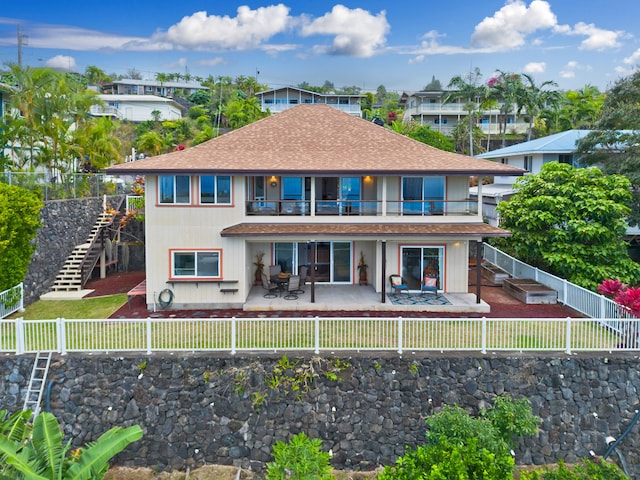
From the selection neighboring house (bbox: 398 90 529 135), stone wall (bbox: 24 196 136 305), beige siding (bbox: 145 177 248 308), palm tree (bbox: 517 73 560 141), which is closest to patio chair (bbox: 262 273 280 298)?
beige siding (bbox: 145 177 248 308)

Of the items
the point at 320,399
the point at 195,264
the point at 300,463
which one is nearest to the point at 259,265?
the point at 195,264

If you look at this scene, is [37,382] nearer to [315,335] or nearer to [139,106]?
[315,335]

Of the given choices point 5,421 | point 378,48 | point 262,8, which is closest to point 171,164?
point 5,421

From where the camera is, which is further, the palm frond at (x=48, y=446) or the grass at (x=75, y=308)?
the grass at (x=75, y=308)

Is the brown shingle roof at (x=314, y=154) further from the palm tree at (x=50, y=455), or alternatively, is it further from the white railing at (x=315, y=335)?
the palm tree at (x=50, y=455)

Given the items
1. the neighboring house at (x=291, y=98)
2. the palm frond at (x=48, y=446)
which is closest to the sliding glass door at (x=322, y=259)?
the palm frond at (x=48, y=446)

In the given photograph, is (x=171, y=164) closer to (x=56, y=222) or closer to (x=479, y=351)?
(x=56, y=222)

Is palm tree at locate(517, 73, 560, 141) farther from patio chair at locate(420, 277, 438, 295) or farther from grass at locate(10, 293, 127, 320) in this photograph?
grass at locate(10, 293, 127, 320)
